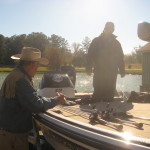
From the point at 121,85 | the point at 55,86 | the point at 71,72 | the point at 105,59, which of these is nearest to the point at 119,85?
the point at 121,85

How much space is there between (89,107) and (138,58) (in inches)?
3290

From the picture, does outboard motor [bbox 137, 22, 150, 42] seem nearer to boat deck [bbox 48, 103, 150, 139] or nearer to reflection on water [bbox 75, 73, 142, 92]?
boat deck [bbox 48, 103, 150, 139]

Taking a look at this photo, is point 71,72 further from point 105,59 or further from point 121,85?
point 121,85

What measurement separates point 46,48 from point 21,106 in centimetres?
6362

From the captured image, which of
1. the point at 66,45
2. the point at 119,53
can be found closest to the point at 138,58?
the point at 66,45

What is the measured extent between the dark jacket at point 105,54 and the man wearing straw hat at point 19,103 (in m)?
1.99

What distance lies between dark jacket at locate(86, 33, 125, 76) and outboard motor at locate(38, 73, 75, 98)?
2.48 meters

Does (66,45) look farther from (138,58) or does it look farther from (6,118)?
(6,118)

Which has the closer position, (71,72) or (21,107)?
(21,107)

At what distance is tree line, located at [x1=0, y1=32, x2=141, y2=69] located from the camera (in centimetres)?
5637

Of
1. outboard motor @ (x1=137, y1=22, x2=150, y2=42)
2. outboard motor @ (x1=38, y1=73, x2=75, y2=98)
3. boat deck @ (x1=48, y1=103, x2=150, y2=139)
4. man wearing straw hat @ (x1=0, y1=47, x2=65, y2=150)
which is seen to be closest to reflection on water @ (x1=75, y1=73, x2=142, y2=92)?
outboard motor @ (x1=38, y1=73, x2=75, y2=98)

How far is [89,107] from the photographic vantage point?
445 cm

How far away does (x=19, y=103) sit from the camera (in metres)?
3.46

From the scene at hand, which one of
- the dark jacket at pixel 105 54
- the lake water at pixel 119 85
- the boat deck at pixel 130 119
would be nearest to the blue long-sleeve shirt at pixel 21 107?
the boat deck at pixel 130 119
